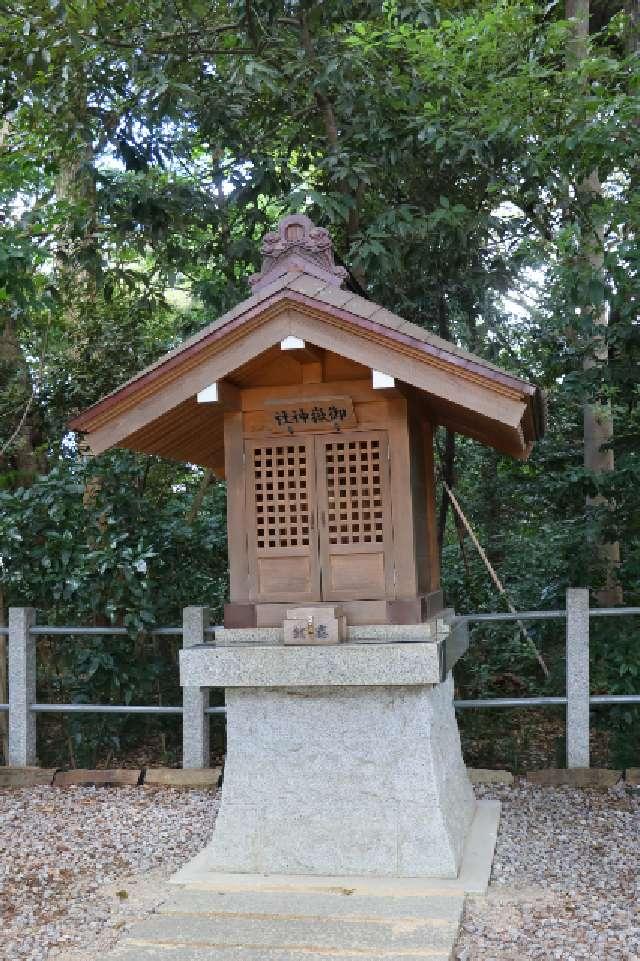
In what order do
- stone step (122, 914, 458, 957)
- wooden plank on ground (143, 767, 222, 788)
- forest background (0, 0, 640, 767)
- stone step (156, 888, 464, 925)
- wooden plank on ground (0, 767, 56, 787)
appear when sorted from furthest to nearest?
wooden plank on ground (0, 767, 56, 787) → wooden plank on ground (143, 767, 222, 788) → forest background (0, 0, 640, 767) → stone step (156, 888, 464, 925) → stone step (122, 914, 458, 957)

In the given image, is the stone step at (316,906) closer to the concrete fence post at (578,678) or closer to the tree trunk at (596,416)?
the concrete fence post at (578,678)

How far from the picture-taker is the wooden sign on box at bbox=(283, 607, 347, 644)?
475cm

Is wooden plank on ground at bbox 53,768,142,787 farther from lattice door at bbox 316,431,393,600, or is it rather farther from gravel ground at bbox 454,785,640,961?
lattice door at bbox 316,431,393,600

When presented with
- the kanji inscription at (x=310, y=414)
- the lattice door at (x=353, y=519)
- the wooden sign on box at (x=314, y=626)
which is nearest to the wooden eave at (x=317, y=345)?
the kanji inscription at (x=310, y=414)

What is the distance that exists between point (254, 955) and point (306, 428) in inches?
102

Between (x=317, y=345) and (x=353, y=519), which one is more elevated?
(x=317, y=345)

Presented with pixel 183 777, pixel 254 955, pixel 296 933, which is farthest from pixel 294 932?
pixel 183 777

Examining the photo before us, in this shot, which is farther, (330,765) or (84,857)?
(84,857)

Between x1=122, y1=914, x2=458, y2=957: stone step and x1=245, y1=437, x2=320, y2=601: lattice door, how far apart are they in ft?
5.25

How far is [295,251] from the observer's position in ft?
17.2

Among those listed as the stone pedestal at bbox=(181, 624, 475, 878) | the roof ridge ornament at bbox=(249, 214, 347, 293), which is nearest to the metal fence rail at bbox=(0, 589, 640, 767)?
the stone pedestal at bbox=(181, 624, 475, 878)

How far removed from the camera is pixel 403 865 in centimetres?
491

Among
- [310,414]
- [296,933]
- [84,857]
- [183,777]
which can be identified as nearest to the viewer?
[296,933]

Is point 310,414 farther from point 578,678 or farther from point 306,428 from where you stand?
point 578,678
